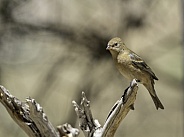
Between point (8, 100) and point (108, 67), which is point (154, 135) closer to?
point (108, 67)

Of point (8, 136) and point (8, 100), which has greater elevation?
point (8, 100)

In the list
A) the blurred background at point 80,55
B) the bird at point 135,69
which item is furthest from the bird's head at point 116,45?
the blurred background at point 80,55

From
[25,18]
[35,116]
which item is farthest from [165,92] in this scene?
[35,116]

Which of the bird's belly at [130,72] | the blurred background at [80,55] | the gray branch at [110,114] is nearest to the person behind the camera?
the gray branch at [110,114]

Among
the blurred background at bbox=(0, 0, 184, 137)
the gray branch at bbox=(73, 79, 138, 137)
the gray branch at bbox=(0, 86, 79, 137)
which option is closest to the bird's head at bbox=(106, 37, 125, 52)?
the gray branch at bbox=(73, 79, 138, 137)

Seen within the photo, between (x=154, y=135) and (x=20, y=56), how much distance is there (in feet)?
5.38

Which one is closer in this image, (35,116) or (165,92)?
(35,116)

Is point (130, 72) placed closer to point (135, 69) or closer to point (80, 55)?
point (135, 69)

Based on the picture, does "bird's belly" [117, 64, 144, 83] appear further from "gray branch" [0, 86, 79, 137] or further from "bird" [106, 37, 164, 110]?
"gray branch" [0, 86, 79, 137]

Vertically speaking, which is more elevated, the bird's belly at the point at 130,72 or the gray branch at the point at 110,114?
the bird's belly at the point at 130,72

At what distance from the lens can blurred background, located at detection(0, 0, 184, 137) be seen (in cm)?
632

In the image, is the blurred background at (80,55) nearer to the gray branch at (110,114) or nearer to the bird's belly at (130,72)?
the bird's belly at (130,72)

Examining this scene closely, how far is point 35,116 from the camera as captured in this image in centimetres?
326

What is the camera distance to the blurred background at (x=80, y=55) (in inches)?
249
